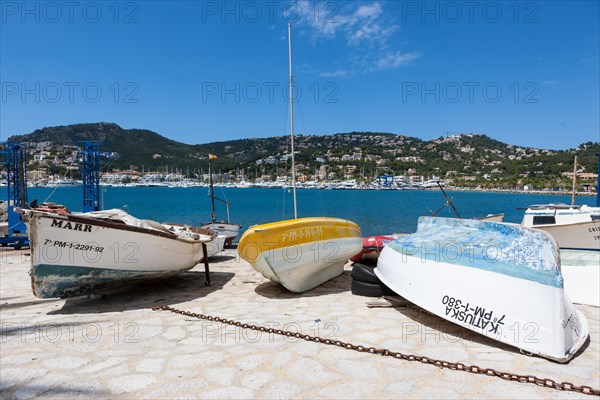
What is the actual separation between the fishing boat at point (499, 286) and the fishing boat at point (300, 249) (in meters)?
1.81

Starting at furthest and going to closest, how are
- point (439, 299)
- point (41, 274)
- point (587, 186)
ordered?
point (587, 186)
point (41, 274)
point (439, 299)

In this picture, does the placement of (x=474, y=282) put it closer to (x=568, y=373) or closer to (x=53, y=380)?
(x=568, y=373)

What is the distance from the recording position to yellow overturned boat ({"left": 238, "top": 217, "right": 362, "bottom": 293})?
21.0 ft

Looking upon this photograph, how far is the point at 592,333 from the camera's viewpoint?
4.79 metres

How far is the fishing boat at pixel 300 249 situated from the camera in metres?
6.42

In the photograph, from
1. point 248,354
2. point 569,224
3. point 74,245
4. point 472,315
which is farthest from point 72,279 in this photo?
point 569,224

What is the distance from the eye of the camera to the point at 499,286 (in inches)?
166

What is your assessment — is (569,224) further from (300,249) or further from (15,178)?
(15,178)

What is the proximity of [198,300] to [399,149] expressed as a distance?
186 metres

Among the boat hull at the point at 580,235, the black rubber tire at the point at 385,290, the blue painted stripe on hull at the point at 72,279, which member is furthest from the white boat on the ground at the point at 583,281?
the boat hull at the point at 580,235

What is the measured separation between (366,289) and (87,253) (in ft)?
15.0

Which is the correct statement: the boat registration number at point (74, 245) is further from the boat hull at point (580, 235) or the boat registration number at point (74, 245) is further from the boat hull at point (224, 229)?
the boat hull at point (580, 235)

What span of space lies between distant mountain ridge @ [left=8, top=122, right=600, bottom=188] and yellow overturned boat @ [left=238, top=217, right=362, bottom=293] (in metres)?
129

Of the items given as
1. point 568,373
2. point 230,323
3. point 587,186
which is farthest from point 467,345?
point 587,186
